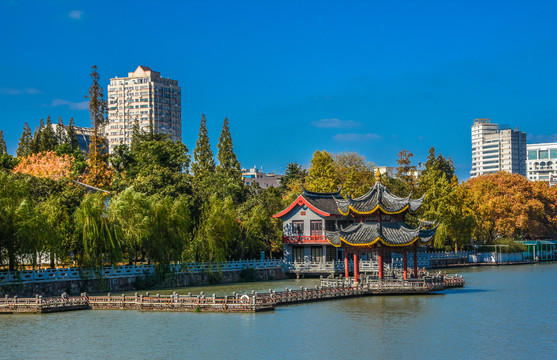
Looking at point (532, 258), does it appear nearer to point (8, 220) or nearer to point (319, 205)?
point (319, 205)

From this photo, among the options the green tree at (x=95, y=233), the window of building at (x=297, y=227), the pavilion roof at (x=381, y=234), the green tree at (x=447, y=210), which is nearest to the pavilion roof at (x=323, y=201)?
the window of building at (x=297, y=227)

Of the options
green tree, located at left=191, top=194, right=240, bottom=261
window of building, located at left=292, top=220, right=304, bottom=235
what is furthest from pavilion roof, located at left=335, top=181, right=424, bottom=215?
window of building, located at left=292, top=220, right=304, bottom=235

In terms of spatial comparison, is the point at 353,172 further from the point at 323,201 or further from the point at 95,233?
the point at 95,233

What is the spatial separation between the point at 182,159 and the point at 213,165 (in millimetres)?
23264

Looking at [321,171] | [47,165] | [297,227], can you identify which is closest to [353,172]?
[321,171]

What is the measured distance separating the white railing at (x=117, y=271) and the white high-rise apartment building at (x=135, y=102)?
111m

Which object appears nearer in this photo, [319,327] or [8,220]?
[319,327]

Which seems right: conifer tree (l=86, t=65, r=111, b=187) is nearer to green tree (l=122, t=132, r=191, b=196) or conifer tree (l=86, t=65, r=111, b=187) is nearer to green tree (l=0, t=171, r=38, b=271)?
green tree (l=122, t=132, r=191, b=196)

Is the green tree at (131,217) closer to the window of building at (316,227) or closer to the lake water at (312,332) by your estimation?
the lake water at (312,332)

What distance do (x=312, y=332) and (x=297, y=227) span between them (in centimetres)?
3157

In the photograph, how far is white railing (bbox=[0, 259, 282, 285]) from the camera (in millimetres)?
41938

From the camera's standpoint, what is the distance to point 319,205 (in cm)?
6262

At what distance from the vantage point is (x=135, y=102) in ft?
551

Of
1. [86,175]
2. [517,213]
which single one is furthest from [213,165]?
[517,213]
